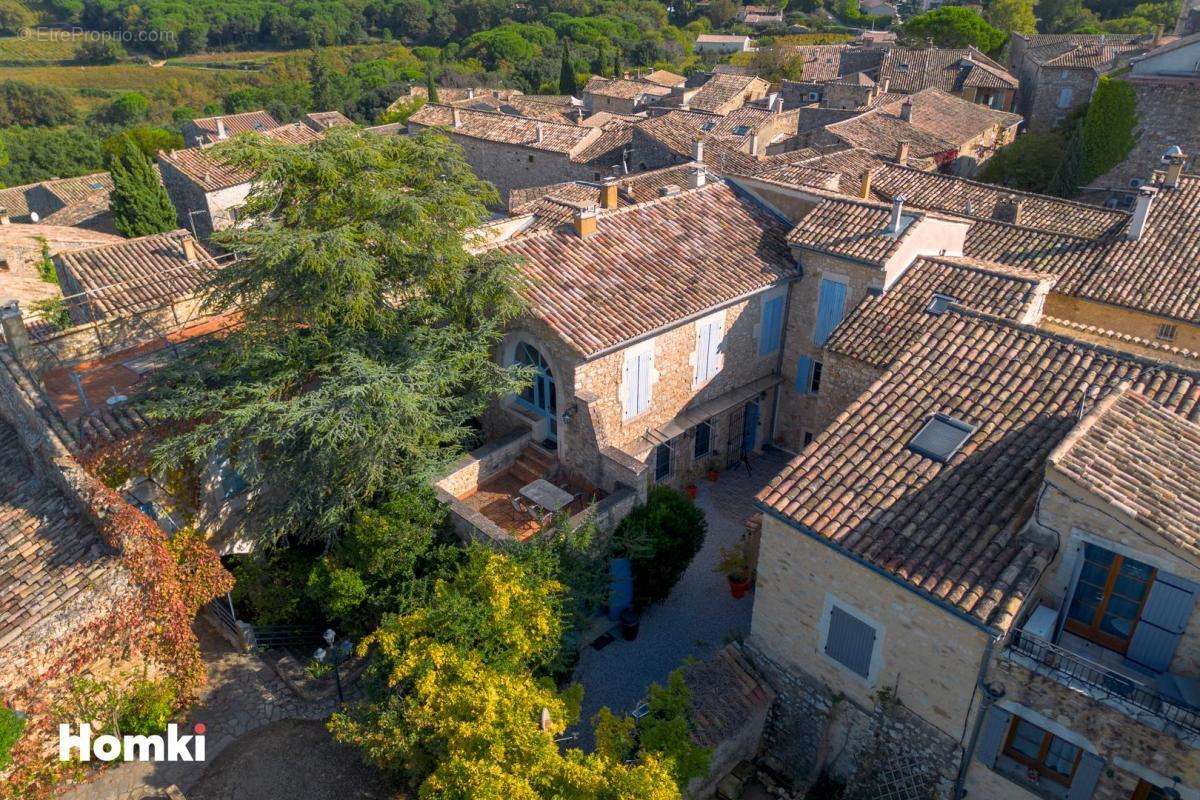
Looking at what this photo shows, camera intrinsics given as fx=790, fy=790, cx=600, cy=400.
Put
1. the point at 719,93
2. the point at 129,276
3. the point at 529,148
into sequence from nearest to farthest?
the point at 129,276, the point at 529,148, the point at 719,93

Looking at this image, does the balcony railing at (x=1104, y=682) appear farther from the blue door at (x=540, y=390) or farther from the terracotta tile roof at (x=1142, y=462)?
the blue door at (x=540, y=390)

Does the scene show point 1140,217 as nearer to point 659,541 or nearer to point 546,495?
point 659,541

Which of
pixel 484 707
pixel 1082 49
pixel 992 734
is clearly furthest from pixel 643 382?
pixel 1082 49

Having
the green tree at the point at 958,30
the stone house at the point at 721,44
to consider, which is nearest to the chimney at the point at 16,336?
the green tree at the point at 958,30

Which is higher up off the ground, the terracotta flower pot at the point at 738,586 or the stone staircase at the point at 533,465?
the stone staircase at the point at 533,465

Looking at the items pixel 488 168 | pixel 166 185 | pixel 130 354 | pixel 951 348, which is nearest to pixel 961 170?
pixel 488 168

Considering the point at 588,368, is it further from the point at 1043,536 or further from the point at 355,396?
the point at 1043,536

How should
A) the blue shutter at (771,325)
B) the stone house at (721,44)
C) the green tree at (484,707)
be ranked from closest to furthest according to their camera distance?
1. the green tree at (484,707)
2. the blue shutter at (771,325)
3. the stone house at (721,44)
